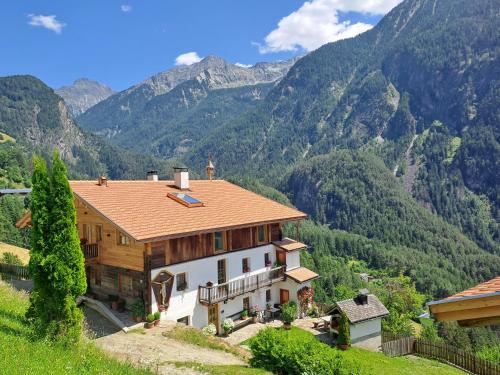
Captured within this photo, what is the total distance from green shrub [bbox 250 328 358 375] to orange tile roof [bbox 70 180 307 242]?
27.2ft

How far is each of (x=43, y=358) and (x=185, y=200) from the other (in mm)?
17906

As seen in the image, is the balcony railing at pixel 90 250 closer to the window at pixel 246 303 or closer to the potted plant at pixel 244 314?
the potted plant at pixel 244 314

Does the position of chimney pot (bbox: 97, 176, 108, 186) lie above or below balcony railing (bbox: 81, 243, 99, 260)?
above

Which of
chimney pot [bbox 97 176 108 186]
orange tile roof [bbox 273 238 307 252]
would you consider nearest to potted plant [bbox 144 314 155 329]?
chimney pot [bbox 97 176 108 186]

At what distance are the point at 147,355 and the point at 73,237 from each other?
7.03m

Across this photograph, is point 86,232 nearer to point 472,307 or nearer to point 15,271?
point 15,271

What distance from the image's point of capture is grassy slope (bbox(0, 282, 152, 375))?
11234 mm

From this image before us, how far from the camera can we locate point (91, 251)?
26859 millimetres

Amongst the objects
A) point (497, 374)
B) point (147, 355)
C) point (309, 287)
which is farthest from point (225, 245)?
point (497, 374)

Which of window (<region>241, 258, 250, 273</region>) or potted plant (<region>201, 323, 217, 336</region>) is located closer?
potted plant (<region>201, 323, 217, 336</region>)

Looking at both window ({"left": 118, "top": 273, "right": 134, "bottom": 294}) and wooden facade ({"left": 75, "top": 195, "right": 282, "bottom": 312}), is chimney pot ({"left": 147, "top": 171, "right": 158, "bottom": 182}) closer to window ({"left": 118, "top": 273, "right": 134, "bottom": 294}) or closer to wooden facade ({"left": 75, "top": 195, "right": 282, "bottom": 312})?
wooden facade ({"left": 75, "top": 195, "right": 282, "bottom": 312})

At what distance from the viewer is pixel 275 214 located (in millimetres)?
34062

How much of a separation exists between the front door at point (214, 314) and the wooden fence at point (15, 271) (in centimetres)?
1416

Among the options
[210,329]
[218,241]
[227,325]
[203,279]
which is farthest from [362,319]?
[203,279]
